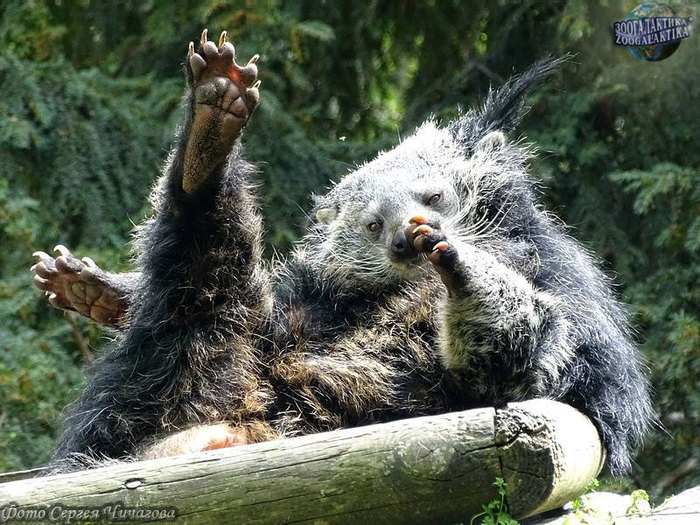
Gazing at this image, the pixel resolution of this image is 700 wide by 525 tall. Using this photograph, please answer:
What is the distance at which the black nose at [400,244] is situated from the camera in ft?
10.8

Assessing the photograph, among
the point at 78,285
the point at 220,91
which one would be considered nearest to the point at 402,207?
the point at 220,91

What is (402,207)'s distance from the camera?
356 centimetres

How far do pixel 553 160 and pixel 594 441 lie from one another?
2572 millimetres

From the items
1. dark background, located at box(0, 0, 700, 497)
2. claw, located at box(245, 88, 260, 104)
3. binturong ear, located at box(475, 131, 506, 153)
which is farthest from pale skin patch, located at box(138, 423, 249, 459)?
dark background, located at box(0, 0, 700, 497)

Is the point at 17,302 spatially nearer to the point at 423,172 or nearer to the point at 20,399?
the point at 20,399

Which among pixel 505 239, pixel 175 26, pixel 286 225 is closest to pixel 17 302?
pixel 286 225

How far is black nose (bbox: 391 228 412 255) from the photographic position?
3.30m

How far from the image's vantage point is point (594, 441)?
9.22 feet

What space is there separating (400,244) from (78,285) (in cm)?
121

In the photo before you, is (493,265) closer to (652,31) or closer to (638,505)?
(638,505)

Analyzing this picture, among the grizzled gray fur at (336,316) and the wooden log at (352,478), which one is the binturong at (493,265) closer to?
the grizzled gray fur at (336,316)

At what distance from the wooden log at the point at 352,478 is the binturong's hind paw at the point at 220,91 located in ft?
3.48

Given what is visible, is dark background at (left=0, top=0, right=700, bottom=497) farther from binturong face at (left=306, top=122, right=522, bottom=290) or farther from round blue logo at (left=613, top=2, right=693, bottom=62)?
binturong face at (left=306, top=122, right=522, bottom=290)

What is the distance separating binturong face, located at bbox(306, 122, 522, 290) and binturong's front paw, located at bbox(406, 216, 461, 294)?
410mm
